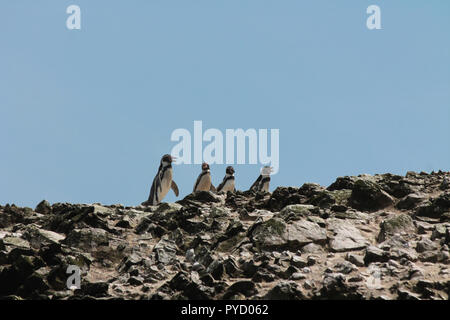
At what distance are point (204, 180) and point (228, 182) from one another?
54.6 inches

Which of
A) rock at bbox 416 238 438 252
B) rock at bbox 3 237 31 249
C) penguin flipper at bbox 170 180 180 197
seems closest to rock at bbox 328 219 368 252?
rock at bbox 416 238 438 252

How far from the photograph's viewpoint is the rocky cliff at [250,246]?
12.7m

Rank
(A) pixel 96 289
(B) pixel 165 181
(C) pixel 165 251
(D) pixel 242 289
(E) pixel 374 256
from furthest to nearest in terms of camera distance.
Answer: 1. (B) pixel 165 181
2. (C) pixel 165 251
3. (E) pixel 374 256
4. (A) pixel 96 289
5. (D) pixel 242 289

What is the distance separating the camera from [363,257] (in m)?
13.7

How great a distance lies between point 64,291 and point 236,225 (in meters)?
4.34

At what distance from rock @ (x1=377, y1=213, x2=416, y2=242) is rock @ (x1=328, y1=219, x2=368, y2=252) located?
49 centimetres

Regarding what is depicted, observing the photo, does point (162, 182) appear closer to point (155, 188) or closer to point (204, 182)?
point (155, 188)

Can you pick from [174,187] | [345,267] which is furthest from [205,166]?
[345,267]

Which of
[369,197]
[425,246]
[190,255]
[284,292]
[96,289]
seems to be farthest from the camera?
[369,197]

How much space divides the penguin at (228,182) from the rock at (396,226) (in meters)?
14.2

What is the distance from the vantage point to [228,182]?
29703 millimetres

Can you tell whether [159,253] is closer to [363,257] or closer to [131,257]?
[131,257]
